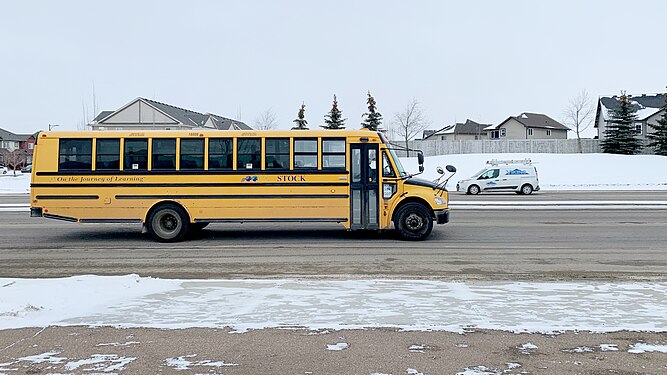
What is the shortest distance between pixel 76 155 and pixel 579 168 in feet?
160

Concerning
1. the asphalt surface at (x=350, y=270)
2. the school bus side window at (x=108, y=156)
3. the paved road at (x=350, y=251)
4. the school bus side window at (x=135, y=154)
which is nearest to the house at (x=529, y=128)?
the asphalt surface at (x=350, y=270)

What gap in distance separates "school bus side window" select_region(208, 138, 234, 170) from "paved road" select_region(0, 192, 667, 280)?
1.71 metres

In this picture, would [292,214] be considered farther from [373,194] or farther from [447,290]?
[447,290]

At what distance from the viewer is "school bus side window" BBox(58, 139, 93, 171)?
13758 millimetres

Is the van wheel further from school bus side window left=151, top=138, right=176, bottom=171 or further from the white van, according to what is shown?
school bus side window left=151, top=138, right=176, bottom=171

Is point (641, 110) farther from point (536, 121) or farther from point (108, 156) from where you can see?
point (108, 156)

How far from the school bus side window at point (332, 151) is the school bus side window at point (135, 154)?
3.95m

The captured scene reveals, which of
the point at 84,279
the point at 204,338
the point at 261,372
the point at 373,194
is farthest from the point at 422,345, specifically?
the point at 373,194

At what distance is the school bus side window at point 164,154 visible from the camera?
1377 centimetres

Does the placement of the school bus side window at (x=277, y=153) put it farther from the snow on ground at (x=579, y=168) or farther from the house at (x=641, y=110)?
the house at (x=641, y=110)

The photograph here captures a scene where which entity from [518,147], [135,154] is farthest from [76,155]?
[518,147]

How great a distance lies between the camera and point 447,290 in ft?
25.8

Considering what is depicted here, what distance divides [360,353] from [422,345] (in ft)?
1.95

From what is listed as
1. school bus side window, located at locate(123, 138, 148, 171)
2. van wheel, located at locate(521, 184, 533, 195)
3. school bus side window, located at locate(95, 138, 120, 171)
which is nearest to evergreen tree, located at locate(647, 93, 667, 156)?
van wheel, located at locate(521, 184, 533, 195)
